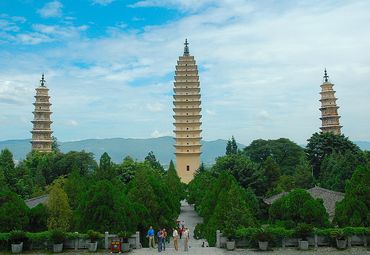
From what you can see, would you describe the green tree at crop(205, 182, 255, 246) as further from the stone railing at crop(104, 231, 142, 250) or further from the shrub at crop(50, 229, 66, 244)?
the shrub at crop(50, 229, 66, 244)

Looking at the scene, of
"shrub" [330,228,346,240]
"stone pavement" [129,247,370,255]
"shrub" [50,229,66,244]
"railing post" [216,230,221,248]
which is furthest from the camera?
"railing post" [216,230,221,248]

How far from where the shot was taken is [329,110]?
247 feet

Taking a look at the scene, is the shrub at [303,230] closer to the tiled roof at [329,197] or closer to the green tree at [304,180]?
the tiled roof at [329,197]

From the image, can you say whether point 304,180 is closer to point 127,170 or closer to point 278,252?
point 127,170

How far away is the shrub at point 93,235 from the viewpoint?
20.1 m

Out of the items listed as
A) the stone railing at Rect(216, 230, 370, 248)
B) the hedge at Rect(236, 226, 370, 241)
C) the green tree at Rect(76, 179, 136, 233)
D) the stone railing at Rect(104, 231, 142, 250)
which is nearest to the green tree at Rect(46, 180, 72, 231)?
the green tree at Rect(76, 179, 136, 233)

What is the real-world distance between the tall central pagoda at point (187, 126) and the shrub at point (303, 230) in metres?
61.6

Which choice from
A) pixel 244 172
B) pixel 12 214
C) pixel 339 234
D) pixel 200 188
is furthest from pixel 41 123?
pixel 339 234

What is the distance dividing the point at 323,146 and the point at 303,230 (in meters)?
39.4

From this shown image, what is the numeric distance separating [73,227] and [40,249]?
11.2 ft

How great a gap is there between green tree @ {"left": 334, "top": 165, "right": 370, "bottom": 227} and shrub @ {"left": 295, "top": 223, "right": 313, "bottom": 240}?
2.42 meters

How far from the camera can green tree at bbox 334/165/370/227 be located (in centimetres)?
2148

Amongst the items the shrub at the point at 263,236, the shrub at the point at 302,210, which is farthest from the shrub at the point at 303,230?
the shrub at the point at 302,210

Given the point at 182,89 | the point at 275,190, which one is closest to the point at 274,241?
the point at 275,190
